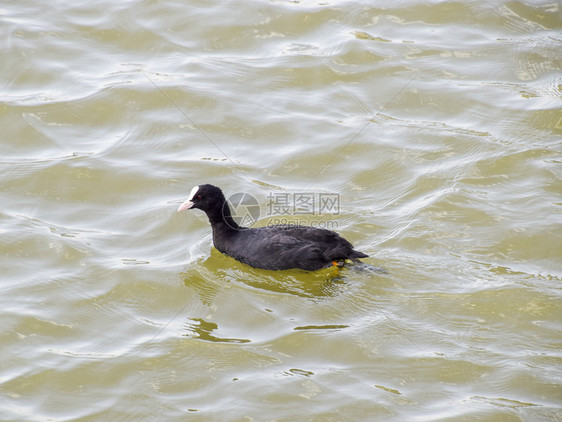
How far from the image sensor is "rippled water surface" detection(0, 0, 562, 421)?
5465mm

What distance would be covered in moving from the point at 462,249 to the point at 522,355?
148 cm

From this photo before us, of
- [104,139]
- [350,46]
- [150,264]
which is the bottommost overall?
[150,264]

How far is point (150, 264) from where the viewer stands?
22.4ft

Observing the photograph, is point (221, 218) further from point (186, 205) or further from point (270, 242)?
point (270, 242)

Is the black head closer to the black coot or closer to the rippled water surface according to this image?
the black coot

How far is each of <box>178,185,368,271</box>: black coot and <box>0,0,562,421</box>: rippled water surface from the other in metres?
0.16

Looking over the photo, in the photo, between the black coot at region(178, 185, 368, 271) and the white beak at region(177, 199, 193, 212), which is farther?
the white beak at region(177, 199, 193, 212)

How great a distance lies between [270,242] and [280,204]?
2.85ft

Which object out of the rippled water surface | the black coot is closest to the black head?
the black coot

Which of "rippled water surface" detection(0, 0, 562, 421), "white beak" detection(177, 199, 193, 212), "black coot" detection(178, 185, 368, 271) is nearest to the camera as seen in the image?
"rippled water surface" detection(0, 0, 562, 421)

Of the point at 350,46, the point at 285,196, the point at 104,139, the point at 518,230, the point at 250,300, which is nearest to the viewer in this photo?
the point at 250,300

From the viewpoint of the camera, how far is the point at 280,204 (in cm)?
754

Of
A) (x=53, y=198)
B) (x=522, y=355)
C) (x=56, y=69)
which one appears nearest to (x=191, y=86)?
(x=56, y=69)

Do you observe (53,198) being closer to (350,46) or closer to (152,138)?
(152,138)
